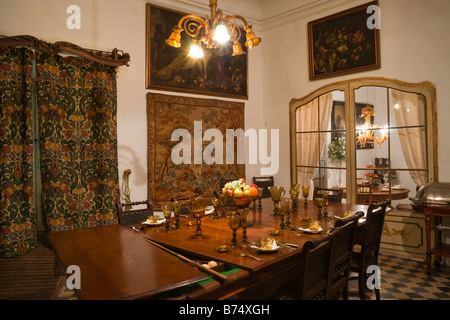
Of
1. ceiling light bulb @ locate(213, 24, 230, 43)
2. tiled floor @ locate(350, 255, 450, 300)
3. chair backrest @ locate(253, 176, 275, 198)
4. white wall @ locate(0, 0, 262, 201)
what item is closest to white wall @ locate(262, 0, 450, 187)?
chair backrest @ locate(253, 176, 275, 198)

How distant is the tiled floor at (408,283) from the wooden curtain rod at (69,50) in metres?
2.63

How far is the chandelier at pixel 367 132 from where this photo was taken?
434 centimetres

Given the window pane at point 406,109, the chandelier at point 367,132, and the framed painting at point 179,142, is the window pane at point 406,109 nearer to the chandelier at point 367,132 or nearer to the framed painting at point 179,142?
the chandelier at point 367,132

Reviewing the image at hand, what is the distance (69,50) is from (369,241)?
381cm

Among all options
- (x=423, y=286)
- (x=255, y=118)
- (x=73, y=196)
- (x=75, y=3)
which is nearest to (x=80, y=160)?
(x=73, y=196)

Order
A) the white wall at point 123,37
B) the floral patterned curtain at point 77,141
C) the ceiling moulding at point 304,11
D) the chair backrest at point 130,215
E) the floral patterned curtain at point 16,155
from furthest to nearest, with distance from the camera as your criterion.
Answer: the ceiling moulding at point 304,11 → the white wall at point 123,37 → the floral patterned curtain at point 77,141 → the floral patterned curtain at point 16,155 → the chair backrest at point 130,215

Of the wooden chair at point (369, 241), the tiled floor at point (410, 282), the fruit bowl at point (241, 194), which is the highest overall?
the fruit bowl at point (241, 194)

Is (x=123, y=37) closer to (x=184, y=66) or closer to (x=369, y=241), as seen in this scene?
(x=184, y=66)

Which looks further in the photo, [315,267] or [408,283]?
[408,283]

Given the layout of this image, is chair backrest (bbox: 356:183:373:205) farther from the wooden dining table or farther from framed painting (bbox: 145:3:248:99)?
framed painting (bbox: 145:3:248:99)

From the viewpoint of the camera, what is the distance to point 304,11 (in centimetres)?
512

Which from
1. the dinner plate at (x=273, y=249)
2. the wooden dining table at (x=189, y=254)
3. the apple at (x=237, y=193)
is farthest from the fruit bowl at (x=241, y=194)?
the dinner plate at (x=273, y=249)

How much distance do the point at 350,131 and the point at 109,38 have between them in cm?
368

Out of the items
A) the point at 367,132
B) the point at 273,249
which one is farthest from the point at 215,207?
the point at 367,132
